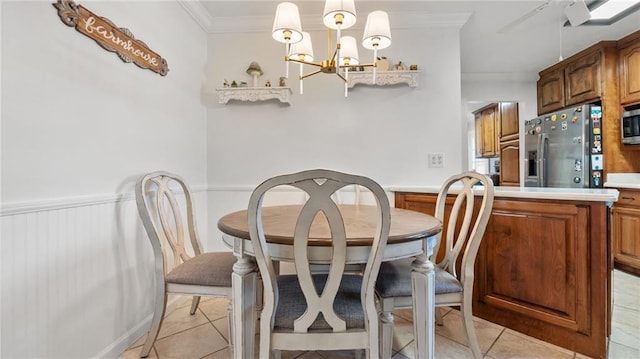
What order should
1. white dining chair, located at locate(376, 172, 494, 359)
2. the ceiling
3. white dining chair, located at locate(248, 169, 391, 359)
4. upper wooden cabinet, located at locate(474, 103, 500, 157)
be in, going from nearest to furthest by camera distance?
white dining chair, located at locate(248, 169, 391, 359), white dining chair, located at locate(376, 172, 494, 359), the ceiling, upper wooden cabinet, located at locate(474, 103, 500, 157)

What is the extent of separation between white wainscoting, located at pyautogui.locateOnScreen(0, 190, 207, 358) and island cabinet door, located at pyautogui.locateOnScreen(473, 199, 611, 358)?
85.0 inches

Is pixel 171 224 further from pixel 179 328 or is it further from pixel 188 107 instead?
pixel 188 107

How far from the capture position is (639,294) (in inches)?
90.2

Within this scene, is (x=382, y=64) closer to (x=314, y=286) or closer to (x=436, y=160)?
(x=436, y=160)

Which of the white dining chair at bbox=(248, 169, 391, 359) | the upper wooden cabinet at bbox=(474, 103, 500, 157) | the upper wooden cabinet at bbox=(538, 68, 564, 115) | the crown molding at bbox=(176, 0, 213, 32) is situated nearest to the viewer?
the white dining chair at bbox=(248, 169, 391, 359)

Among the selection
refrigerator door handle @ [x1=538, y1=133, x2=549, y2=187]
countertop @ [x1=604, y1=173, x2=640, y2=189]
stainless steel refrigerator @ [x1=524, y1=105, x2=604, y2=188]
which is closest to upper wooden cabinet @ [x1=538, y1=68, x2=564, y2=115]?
stainless steel refrigerator @ [x1=524, y1=105, x2=604, y2=188]

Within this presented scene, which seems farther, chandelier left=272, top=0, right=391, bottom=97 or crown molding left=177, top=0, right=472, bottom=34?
crown molding left=177, top=0, right=472, bottom=34

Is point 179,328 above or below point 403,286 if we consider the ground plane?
below

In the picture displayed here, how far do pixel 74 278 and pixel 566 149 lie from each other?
4476 mm

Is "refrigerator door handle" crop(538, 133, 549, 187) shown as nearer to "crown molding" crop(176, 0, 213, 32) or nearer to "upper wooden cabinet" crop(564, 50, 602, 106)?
"upper wooden cabinet" crop(564, 50, 602, 106)

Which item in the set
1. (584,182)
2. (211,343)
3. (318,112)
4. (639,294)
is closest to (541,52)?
(584,182)

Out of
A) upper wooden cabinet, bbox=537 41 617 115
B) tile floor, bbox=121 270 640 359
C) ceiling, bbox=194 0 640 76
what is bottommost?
tile floor, bbox=121 270 640 359

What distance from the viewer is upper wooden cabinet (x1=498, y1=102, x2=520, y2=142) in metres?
4.15

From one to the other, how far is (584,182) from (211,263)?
150 inches
